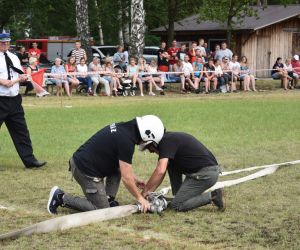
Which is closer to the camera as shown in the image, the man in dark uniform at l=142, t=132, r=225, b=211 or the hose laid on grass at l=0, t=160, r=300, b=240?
the hose laid on grass at l=0, t=160, r=300, b=240

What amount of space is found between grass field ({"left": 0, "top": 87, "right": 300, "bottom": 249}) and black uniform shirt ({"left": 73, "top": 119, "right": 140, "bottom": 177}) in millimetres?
588

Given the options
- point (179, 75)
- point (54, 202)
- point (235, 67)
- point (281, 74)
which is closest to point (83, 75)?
point (179, 75)

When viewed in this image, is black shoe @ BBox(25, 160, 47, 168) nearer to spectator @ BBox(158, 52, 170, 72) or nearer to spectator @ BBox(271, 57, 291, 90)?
spectator @ BBox(158, 52, 170, 72)

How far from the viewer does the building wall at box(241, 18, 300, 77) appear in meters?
40.6

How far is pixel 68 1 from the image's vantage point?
4950cm

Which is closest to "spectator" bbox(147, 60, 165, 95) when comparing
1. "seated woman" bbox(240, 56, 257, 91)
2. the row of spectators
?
the row of spectators

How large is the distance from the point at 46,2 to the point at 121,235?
4325 centimetres

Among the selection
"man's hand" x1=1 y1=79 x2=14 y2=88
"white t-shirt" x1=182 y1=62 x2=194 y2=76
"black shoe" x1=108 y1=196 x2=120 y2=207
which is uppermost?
"man's hand" x1=1 y1=79 x2=14 y2=88

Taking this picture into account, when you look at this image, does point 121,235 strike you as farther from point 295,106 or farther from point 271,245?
point 295,106

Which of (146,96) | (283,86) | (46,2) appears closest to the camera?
(146,96)

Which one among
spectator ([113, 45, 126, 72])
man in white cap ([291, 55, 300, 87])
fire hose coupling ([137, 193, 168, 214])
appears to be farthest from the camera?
man in white cap ([291, 55, 300, 87])

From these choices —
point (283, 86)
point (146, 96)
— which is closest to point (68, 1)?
point (283, 86)

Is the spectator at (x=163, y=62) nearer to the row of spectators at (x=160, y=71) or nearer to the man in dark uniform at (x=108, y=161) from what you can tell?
the row of spectators at (x=160, y=71)

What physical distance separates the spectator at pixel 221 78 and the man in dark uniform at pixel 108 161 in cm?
1955
